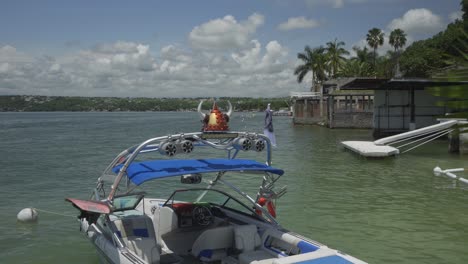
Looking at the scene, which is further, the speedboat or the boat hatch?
the boat hatch

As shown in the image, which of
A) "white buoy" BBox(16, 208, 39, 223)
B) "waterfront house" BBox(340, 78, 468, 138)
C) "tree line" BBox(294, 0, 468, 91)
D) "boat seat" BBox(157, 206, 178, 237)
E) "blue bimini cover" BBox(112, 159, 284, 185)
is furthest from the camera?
"tree line" BBox(294, 0, 468, 91)

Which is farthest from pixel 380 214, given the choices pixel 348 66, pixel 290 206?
pixel 348 66

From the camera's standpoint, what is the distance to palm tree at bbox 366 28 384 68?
3415 inches

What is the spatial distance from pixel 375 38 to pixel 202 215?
8635 cm

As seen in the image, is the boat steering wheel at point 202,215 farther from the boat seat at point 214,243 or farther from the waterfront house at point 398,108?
the waterfront house at point 398,108

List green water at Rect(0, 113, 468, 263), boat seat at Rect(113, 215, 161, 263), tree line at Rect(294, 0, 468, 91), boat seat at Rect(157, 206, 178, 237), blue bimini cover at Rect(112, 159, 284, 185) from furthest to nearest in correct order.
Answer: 1. tree line at Rect(294, 0, 468, 91)
2. green water at Rect(0, 113, 468, 263)
3. boat seat at Rect(157, 206, 178, 237)
4. boat seat at Rect(113, 215, 161, 263)
5. blue bimini cover at Rect(112, 159, 284, 185)

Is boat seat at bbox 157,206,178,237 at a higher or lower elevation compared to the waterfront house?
lower

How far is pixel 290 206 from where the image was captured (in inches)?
601

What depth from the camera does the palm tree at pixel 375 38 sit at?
86.8 m

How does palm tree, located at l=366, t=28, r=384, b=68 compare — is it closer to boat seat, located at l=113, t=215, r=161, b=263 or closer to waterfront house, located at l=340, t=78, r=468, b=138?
waterfront house, located at l=340, t=78, r=468, b=138

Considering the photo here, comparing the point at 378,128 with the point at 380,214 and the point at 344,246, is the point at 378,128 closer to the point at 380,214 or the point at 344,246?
the point at 380,214

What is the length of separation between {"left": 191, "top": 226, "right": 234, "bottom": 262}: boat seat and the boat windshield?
3.36 ft

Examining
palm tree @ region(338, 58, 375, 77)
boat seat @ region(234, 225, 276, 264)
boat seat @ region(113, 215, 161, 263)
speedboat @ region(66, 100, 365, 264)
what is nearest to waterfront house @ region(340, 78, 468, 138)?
speedboat @ region(66, 100, 365, 264)

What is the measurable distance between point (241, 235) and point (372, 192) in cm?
1093
